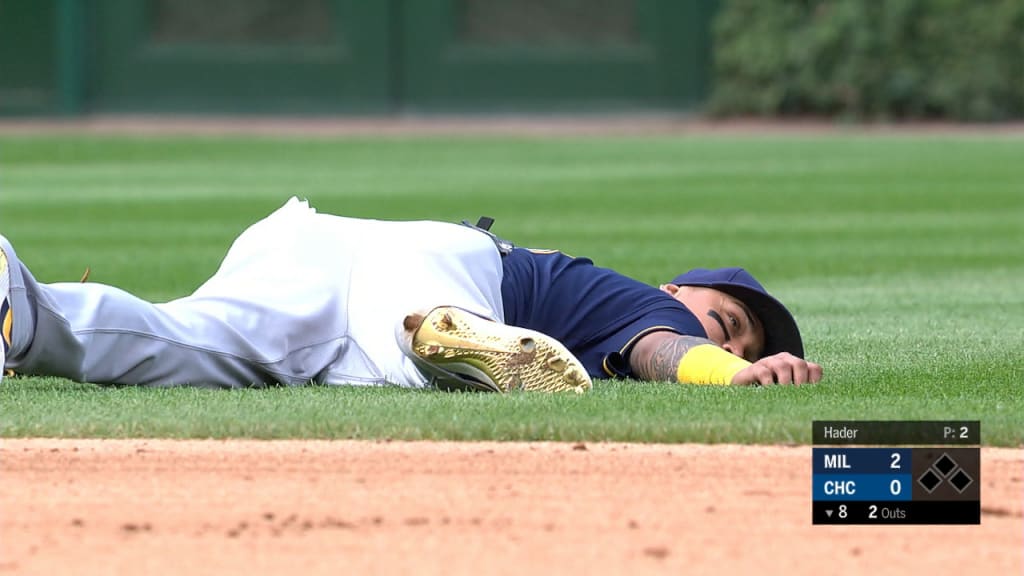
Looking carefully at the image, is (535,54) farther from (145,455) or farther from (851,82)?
(145,455)

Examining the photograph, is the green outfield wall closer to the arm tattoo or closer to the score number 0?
the arm tattoo

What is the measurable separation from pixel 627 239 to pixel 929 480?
659cm

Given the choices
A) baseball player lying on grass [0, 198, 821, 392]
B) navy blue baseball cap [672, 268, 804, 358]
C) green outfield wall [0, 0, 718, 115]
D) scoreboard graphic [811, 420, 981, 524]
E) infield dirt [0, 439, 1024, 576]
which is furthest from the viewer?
green outfield wall [0, 0, 718, 115]

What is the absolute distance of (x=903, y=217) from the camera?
37.8 feet

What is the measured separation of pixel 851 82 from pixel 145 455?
64.4 feet

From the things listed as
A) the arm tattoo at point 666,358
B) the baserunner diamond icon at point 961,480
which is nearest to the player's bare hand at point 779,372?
the arm tattoo at point 666,358

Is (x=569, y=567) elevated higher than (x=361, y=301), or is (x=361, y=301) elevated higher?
(x=361, y=301)

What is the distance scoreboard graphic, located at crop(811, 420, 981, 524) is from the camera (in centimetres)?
340

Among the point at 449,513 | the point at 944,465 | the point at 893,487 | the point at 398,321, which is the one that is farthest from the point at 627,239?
the point at 449,513

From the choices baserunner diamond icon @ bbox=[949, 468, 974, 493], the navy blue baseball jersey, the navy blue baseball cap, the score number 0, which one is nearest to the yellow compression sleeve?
the navy blue baseball jersey

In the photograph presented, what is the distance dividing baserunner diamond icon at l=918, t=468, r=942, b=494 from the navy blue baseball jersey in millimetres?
1167

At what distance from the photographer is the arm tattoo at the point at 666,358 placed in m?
4.56

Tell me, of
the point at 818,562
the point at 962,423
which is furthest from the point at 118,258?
the point at 818,562

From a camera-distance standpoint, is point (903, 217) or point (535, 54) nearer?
point (903, 217)
